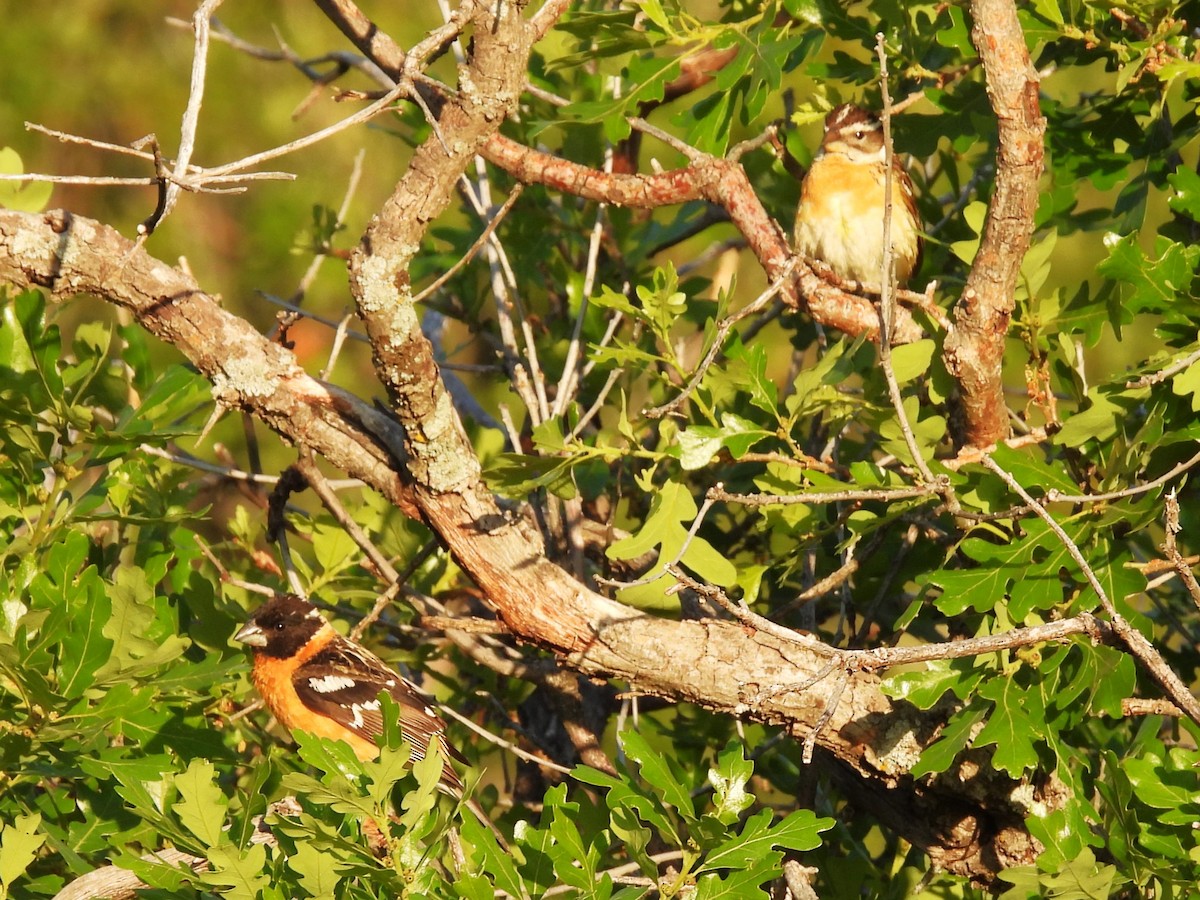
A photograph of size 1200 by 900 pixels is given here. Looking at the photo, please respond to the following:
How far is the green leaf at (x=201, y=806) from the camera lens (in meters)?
2.20

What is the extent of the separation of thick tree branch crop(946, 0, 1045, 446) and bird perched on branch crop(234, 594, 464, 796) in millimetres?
1589

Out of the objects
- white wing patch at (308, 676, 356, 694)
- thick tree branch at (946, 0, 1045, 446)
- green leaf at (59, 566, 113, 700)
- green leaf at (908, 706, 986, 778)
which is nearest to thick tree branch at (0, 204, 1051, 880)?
green leaf at (908, 706, 986, 778)

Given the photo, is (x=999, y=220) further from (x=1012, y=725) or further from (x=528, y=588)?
(x=528, y=588)

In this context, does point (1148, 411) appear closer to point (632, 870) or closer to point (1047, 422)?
point (1047, 422)

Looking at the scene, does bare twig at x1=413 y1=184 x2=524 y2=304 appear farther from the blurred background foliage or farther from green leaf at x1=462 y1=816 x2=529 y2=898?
green leaf at x1=462 y1=816 x2=529 y2=898

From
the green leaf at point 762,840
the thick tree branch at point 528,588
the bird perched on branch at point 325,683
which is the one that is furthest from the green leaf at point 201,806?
the bird perched on branch at point 325,683

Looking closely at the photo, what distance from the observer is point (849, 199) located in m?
3.85

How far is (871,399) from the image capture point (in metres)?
2.78

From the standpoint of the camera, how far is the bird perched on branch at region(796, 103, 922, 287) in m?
3.68

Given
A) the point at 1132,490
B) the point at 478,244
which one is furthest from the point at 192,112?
the point at 1132,490

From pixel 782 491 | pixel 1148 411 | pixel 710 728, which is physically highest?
pixel 1148 411

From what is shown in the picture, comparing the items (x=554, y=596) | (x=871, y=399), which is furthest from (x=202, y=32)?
(x=871, y=399)

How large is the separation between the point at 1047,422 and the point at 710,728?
1186mm

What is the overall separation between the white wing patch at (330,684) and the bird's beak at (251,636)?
541mm
